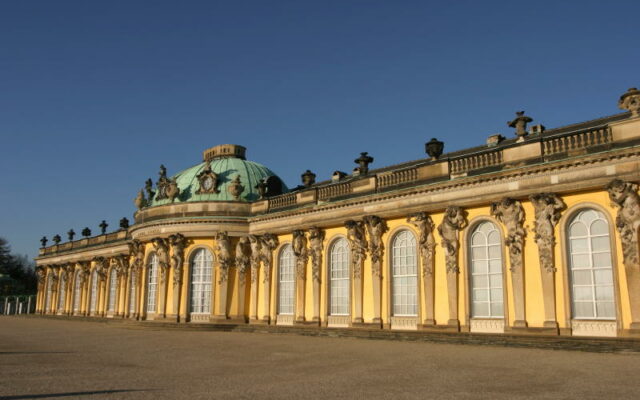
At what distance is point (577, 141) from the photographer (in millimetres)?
20625

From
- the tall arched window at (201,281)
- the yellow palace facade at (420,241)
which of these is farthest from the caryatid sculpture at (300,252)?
the tall arched window at (201,281)

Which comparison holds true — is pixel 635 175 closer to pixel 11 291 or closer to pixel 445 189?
pixel 445 189

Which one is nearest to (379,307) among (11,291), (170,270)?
(170,270)

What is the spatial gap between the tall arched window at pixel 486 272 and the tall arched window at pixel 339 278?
6.95 metres

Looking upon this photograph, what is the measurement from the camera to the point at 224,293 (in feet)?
107

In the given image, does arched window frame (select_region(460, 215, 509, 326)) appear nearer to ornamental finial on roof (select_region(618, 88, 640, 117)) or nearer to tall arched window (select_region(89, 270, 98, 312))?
ornamental finial on roof (select_region(618, 88, 640, 117))

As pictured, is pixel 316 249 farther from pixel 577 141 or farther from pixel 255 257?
pixel 577 141

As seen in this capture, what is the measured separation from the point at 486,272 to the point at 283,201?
44.2ft

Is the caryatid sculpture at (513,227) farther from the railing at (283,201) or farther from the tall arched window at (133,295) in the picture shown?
the tall arched window at (133,295)

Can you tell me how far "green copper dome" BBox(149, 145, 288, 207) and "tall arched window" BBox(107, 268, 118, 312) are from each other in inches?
463

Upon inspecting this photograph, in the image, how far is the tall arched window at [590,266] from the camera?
19.4 metres

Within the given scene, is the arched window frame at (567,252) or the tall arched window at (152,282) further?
the tall arched window at (152,282)

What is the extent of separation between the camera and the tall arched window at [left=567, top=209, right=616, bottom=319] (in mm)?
19438

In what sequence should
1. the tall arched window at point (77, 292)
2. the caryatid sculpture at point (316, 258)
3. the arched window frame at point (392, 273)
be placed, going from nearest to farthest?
the arched window frame at point (392, 273) < the caryatid sculpture at point (316, 258) < the tall arched window at point (77, 292)
